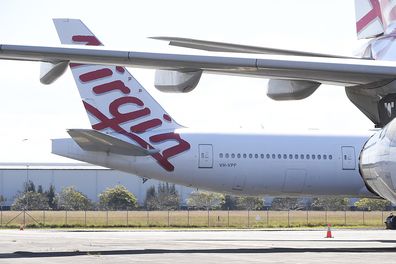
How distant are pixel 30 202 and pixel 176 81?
72266 millimetres

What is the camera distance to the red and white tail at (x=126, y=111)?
131 ft

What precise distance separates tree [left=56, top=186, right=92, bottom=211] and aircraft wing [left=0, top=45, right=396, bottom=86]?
7271 centimetres

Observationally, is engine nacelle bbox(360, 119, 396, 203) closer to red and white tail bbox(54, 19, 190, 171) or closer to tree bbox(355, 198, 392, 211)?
red and white tail bbox(54, 19, 190, 171)

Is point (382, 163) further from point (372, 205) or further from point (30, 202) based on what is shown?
point (30, 202)

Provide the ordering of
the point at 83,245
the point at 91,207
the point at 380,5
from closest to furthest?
the point at 380,5 → the point at 83,245 → the point at 91,207

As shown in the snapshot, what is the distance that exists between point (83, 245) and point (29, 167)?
2812 inches

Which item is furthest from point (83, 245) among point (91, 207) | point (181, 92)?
point (91, 207)

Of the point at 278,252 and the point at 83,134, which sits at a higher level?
the point at 83,134

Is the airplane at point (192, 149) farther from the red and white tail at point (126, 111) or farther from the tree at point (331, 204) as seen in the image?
the tree at point (331, 204)

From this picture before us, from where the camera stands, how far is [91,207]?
93.5 meters

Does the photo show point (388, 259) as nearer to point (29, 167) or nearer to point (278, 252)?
point (278, 252)

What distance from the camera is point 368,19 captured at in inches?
854

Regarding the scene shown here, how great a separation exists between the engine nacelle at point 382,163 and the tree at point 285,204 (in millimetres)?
70767

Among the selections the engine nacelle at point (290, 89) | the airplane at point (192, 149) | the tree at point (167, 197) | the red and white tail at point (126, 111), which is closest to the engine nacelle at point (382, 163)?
the engine nacelle at point (290, 89)
